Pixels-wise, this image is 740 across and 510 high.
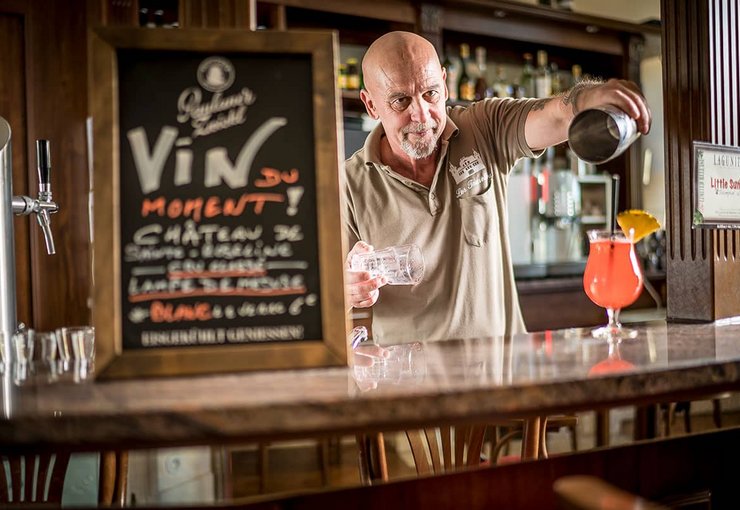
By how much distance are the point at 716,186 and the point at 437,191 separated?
0.80 m

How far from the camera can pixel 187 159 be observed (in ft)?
2.90

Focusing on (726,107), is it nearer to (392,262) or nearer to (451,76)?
(392,262)

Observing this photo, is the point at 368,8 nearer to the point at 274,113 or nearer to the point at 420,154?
the point at 420,154

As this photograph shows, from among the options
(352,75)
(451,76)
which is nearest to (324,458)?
(352,75)

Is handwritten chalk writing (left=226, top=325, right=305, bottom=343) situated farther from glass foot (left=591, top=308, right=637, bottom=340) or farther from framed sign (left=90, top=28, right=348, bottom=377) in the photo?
glass foot (left=591, top=308, right=637, bottom=340)

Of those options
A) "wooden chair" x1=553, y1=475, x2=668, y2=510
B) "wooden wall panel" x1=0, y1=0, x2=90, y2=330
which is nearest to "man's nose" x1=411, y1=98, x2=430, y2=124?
"wooden chair" x1=553, y1=475, x2=668, y2=510

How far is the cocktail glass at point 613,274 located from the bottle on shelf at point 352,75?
3.06 m

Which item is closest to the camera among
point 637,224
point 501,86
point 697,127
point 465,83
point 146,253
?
point 146,253

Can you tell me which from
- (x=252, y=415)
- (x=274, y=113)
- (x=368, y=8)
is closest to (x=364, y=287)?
(x=274, y=113)

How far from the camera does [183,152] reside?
88 centimetres

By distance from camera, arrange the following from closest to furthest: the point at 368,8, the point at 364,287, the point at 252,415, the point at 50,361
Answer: the point at 252,415, the point at 50,361, the point at 364,287, the point at 368,8

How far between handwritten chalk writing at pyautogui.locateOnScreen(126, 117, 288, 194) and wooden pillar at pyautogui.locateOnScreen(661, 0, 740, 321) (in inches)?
41.1

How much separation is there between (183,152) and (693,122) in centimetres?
117

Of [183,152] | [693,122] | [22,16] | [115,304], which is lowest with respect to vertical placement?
[115,304]
